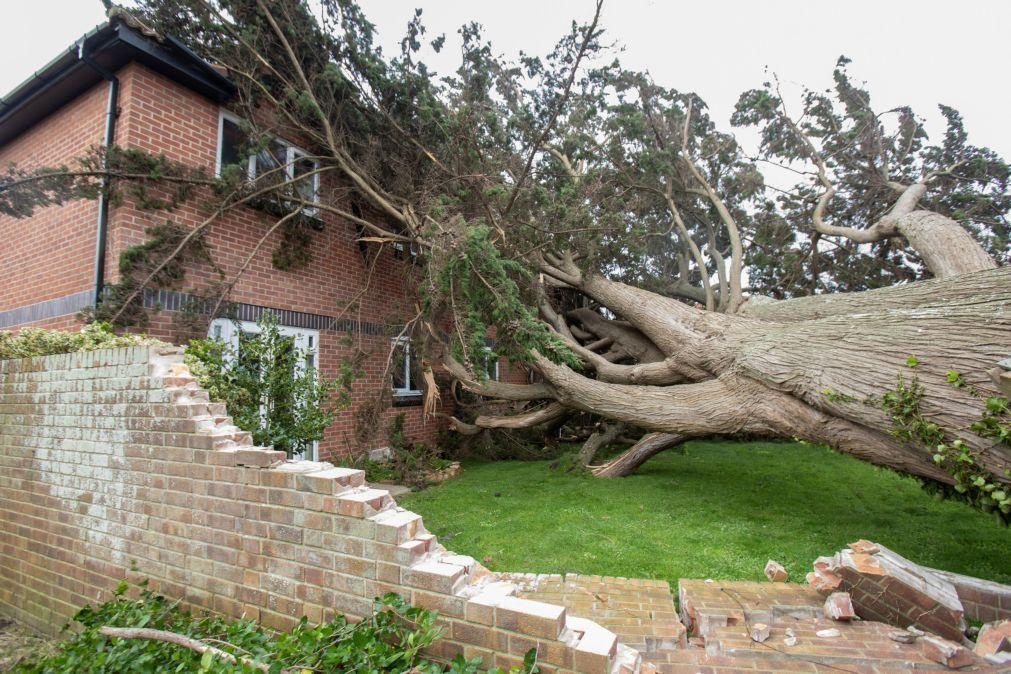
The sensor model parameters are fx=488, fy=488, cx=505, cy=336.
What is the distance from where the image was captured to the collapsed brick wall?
7.59ft

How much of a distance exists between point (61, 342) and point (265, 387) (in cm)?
194

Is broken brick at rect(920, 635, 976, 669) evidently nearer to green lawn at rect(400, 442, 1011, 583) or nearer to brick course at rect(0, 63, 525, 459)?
green lawn at rect(400, 442, 1011, 583)

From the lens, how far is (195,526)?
3207 millimetres

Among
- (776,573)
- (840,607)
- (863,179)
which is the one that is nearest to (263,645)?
(840,607)

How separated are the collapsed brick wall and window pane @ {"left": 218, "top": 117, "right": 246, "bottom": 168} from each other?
4.08 meters

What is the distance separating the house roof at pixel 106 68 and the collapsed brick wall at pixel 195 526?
4.07 meters

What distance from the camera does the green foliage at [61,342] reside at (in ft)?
15.4

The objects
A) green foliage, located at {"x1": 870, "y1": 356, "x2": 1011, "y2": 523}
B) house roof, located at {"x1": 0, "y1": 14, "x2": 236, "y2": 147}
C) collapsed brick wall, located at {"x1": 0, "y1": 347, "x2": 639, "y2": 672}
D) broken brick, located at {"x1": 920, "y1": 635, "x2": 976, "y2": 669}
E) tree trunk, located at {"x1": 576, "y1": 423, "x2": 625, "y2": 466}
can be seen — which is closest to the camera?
collapsed brick wall, located at {"x1": 0, "y1": 347, "x2": 639, "y2": 672}

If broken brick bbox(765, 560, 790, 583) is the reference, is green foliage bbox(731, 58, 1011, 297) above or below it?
above

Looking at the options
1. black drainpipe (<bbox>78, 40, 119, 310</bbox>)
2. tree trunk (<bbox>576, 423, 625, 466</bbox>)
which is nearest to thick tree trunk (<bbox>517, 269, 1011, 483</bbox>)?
tree trunk (<bbox>576, 423, 625, 466</bbox>)

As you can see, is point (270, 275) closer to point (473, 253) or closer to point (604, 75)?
point (473, 253)

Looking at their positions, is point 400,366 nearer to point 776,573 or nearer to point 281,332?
point 281,332

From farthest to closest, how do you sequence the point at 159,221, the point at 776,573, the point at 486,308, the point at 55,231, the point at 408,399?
the point at 408,399
the point at 55,231
the point at 486,308
the point at 159,221
the point at 776,573

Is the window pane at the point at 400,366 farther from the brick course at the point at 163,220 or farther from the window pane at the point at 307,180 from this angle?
the window pane at the point at 307,180
